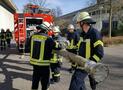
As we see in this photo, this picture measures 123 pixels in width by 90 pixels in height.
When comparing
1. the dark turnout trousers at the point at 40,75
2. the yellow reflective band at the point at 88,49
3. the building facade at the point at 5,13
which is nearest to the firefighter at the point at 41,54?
the dark turnout trousers at the point at 40,75

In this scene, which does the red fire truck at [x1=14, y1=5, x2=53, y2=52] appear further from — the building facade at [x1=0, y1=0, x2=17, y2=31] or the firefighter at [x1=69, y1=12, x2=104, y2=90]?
the building facade at [x1=0, y1=0, x2=17, y2=31]

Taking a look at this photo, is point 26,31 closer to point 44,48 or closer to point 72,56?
point 44,48

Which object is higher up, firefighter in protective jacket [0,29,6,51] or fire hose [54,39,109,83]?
firefighter in protective jacket [0,29,6,51]

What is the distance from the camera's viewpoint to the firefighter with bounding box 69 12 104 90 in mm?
7090

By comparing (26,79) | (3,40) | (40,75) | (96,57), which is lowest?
(26,79)

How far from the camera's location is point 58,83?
11555mm

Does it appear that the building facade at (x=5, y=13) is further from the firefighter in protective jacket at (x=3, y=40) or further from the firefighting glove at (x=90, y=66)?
the firefighting glove at (x=90, y=66)

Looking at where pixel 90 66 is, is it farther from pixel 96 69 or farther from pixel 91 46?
pixel 91 46

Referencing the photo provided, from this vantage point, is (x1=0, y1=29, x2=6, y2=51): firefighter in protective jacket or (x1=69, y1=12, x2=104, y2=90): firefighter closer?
(x1=69, y1=12, x2=104, y2=90): firefighter

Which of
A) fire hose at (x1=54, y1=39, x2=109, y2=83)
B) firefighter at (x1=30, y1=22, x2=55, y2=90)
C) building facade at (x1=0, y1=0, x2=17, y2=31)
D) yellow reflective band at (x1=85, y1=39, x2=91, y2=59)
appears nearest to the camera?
fire hose at (x1=54, y1=39, x2=109, y2=83)

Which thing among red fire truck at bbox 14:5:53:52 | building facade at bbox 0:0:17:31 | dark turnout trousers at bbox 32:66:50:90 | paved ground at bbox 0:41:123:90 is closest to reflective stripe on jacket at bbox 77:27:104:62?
dark turnout trousers at bbox 32:66:50:90

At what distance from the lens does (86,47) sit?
7188mm

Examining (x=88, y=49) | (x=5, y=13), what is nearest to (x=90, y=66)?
(x=88, y=49)

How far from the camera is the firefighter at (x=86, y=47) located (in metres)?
7.09
